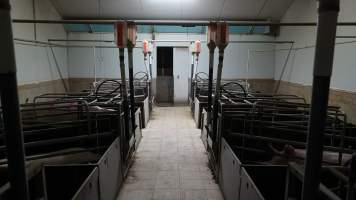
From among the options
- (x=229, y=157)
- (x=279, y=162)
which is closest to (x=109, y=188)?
(x=229, y=157)

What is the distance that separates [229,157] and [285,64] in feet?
18.7

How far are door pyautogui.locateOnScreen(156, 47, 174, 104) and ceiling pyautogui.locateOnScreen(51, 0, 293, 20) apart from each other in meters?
1.17

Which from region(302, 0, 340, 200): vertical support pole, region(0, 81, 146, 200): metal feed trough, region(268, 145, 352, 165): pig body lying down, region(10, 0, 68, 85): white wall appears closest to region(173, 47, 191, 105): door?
region(10, 0, 68, 85): white wall

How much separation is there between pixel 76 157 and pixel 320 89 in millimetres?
2247

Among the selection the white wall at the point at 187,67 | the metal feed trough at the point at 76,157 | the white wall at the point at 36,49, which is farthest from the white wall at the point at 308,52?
the white wall at the point at 36,49

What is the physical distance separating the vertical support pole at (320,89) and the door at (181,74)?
7175 millimetres

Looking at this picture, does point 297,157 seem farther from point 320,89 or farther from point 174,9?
point 174,9

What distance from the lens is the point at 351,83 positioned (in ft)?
13.7

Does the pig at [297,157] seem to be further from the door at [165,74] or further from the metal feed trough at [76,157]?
the door at [165,74]

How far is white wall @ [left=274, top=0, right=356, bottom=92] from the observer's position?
13.9ft

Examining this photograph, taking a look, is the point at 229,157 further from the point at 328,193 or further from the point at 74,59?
the point at 74,59

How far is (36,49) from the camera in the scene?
577cm

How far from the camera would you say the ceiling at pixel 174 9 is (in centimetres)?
670

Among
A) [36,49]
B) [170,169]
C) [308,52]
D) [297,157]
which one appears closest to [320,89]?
[297,157]
